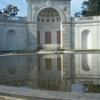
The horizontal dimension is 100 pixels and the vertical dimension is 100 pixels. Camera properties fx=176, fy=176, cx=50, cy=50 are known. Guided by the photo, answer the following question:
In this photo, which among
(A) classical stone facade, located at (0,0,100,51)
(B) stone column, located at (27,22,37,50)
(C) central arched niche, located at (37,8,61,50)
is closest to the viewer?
(A) classical stone facade, located at (0,0,100,51)

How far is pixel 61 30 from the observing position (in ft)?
141

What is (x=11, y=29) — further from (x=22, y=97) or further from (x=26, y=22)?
(x=22, y=97)

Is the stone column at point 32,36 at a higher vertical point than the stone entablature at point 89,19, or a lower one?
lower

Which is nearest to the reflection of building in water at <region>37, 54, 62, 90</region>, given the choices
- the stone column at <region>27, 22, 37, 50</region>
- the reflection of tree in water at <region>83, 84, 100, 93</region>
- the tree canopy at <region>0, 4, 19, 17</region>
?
the reflection of tree in water at <region>83, 84, 100, 93</region>

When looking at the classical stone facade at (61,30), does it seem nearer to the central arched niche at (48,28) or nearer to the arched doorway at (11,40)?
the arched doorway at (11,40)

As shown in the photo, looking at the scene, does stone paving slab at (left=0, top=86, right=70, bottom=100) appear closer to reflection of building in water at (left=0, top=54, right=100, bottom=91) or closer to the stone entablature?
reflection of building in water at (left=0, top=54, right=100, bottom=91)

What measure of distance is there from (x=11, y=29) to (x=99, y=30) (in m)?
20.5

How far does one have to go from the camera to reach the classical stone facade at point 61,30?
41031 mm

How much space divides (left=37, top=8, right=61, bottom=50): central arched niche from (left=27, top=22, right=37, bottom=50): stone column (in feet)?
11.1

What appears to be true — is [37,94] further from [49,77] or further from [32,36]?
[32,36]

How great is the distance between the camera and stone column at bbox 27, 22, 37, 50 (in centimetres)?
4122

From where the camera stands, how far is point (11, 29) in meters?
40.6

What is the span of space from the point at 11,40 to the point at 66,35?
43.2 ft

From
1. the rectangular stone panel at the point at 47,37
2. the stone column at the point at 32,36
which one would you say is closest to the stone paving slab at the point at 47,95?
the stone column at the point at 32,36
